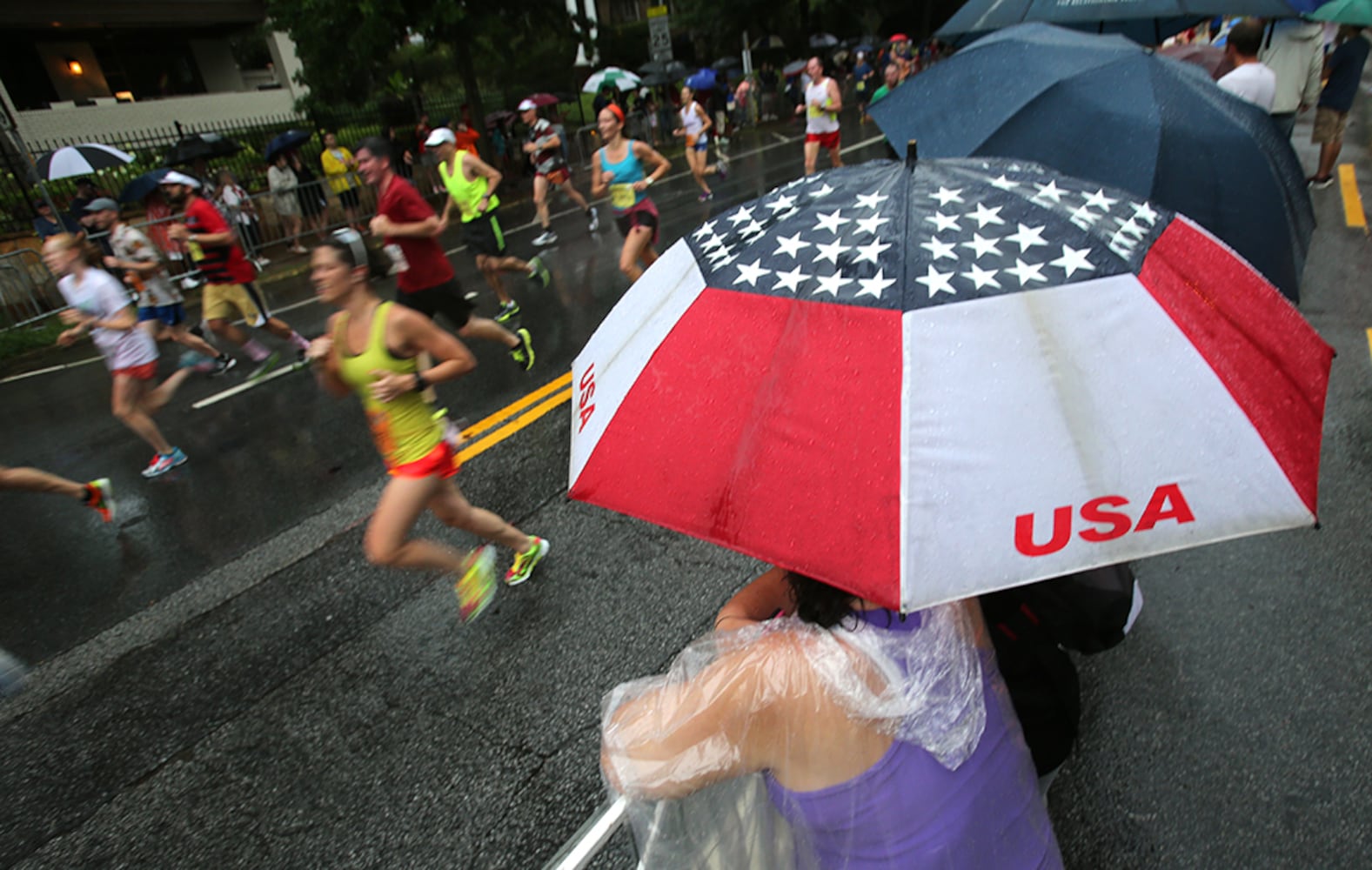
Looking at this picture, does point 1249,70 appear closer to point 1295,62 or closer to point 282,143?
point 1295,62

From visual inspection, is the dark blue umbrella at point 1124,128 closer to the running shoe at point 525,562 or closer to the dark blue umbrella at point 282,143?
the running shoe at point 525,562

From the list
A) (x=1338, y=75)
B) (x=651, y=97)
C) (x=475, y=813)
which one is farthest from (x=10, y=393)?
(x=651, y=97)

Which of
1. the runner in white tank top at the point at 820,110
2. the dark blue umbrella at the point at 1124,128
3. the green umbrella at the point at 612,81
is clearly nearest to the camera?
the dark blue umbrella at the point at 1124,128

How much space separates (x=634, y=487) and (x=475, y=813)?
1930mm

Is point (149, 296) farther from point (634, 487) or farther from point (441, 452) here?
point (634, 487)

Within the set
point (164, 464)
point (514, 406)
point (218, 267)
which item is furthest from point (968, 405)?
point (218, 267)

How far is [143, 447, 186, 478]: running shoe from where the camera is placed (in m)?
5.95

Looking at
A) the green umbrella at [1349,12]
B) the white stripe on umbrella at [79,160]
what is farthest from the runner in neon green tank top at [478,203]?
the green umbrella at [1349,12]

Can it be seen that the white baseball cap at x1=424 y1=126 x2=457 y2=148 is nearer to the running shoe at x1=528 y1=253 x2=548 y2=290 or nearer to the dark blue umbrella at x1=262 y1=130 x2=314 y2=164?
the running shoe at x1=528 y1=253 x2=548 y2=290

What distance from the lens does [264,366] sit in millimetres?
7879

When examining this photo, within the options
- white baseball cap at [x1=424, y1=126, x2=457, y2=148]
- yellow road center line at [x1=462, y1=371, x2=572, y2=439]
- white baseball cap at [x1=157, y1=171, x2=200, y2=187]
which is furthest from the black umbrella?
yellow road center line at [x1=462, y1=371, x2=572, y2=439]

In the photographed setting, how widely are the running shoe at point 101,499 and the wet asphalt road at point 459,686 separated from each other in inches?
5.2

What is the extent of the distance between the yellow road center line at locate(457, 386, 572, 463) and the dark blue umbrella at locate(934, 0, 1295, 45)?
4888mm

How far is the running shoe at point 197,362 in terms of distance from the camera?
714 cm
